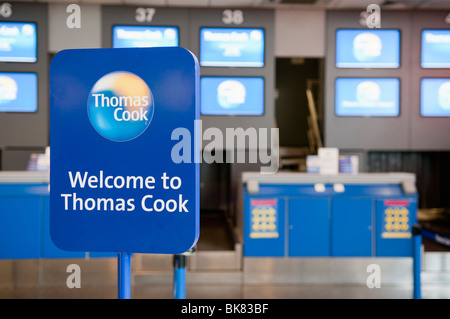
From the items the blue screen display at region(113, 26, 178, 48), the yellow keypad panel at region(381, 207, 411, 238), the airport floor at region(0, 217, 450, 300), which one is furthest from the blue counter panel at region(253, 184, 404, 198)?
the blue screen display at region(113, 26, 178, 48)

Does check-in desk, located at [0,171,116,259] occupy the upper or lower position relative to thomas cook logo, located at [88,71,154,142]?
lower

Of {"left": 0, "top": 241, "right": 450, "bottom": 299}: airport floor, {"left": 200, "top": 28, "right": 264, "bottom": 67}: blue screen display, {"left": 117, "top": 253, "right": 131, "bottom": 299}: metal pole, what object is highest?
{"left": 200, "top": 28, "right": 264, "bottom": 67}: blue screen display

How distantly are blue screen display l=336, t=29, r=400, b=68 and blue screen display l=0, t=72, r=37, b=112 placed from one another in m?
4.31

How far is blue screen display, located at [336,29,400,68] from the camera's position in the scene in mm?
5875

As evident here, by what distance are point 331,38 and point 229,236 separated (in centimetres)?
320

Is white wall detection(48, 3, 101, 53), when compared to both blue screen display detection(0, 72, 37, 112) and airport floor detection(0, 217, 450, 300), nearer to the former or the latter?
blue screen display detection(0, 72, 37, 112)

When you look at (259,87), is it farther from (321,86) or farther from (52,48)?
(52,48)

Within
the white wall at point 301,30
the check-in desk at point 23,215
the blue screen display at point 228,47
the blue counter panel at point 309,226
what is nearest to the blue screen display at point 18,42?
the check-in desk at point 23,215

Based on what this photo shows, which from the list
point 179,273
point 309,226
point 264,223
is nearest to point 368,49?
point 309,226

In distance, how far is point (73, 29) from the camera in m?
5.77

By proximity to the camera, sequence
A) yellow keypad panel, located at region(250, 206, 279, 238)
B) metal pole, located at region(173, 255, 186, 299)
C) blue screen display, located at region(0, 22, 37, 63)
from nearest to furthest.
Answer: metal pole, located at region(173, 255, 186, 299) → yellow keypad panel, located at region(250, 206, 279, 238) → blue screen display, located at region(0, 22, 37, 63)

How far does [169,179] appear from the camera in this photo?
975 millimetres
